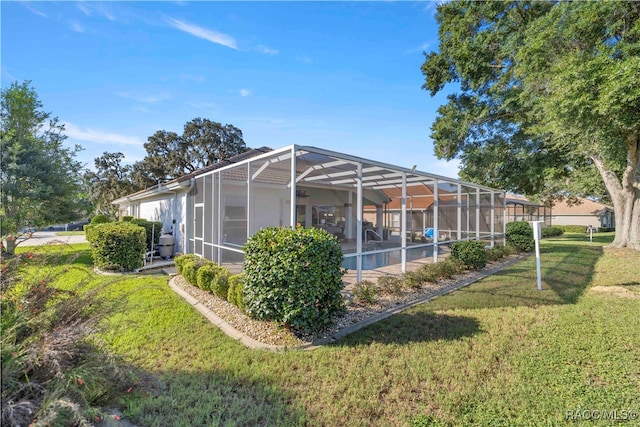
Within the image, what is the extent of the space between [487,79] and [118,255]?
17412mm

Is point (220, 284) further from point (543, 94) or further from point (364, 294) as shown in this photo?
point (543, 94)

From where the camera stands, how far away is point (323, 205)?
636 inches

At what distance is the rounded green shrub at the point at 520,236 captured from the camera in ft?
42.5

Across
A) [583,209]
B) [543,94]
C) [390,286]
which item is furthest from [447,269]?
[583,209]

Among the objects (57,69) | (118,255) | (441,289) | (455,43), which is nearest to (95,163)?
(118,255)

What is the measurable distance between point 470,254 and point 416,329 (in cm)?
528

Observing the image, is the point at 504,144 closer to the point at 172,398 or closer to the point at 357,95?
the point at 357,95

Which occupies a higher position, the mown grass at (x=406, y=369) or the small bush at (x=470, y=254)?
the small bush at (x=470, y=254)

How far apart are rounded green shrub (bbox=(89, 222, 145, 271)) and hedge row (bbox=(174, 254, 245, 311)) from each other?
210 centimetres

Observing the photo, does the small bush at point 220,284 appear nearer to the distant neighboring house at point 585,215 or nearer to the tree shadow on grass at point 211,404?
the tree shadow on grass at point 211,404

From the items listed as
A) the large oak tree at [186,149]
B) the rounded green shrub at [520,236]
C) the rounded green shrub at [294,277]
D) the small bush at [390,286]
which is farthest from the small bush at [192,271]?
the large oak tree at [186,149]

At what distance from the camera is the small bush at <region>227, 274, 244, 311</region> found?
4.99 metres

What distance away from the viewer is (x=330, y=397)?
9.37 feet

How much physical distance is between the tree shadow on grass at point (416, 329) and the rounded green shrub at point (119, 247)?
7.41 m
